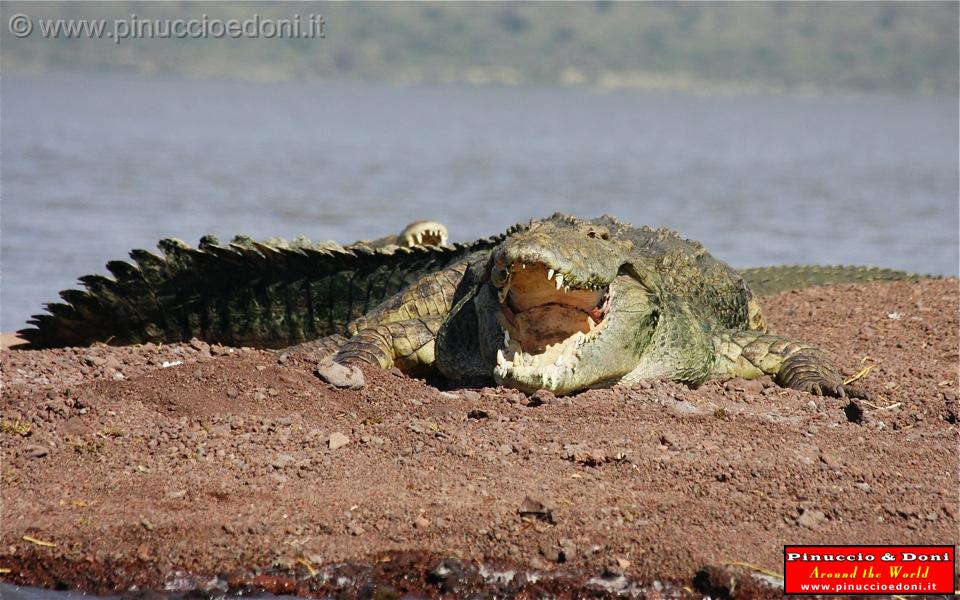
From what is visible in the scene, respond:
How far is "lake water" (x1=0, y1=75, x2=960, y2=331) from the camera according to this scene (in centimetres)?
1508

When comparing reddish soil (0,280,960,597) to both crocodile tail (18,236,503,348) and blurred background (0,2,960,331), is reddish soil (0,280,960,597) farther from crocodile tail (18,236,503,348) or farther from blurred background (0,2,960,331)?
blurred background (0,2,960,331)

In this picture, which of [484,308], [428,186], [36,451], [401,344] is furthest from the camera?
[428,186]

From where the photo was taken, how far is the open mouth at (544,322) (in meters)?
5.52

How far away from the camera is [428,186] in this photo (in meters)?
23.8

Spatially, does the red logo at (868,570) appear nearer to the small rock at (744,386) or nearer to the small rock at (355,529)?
the small rock at (355,529)

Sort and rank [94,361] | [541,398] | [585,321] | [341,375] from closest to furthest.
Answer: [541,398], [341,375], [585,321], [94,361]

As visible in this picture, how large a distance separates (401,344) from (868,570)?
328cm

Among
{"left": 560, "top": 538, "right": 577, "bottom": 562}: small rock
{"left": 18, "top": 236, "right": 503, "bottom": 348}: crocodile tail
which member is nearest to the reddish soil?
{"left": 560, "top": 538, "right": 577, "bottom": 562}: small rock

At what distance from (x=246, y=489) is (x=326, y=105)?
71545 millimetres

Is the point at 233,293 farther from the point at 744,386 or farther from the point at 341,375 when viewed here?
the point at 744,386

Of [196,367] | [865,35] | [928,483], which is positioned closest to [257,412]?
[196,367]

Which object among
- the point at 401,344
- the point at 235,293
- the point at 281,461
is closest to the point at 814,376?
the point at 401,344

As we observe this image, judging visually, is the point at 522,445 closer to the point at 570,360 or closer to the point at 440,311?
the point at 570,360

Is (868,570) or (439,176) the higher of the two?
(439,176)
